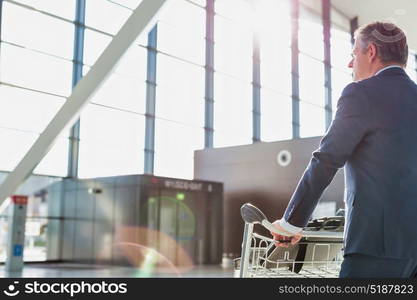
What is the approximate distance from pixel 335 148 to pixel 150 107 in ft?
56.2

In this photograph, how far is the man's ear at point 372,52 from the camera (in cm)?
160

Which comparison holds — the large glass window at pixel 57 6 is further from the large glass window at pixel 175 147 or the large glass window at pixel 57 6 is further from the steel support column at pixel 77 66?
the large glass window at pixel 175 147

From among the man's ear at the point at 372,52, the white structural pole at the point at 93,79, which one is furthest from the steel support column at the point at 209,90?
the man's ear at the point at 372,52

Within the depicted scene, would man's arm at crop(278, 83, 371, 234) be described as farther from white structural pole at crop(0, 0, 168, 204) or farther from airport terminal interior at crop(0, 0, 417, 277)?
airport terminal interior at crop(0, 0, 417, 277)

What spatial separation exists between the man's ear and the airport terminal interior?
1076 centimetres

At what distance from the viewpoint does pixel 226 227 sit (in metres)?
18.1

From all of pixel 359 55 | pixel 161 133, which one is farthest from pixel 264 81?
pixel 359 55

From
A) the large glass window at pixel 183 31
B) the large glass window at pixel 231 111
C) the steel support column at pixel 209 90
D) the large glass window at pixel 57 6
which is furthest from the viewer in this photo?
the large glass window at pixel 231 111

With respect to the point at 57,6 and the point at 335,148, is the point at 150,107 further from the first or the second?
the point at 335,148

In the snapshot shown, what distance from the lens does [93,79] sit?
7.21 metres

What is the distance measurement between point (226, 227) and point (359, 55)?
16.7m

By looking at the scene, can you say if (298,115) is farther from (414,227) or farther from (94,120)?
(414,227)

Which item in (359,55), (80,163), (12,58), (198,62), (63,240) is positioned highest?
(198,62)

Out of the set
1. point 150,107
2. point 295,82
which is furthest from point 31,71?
point 295,82
